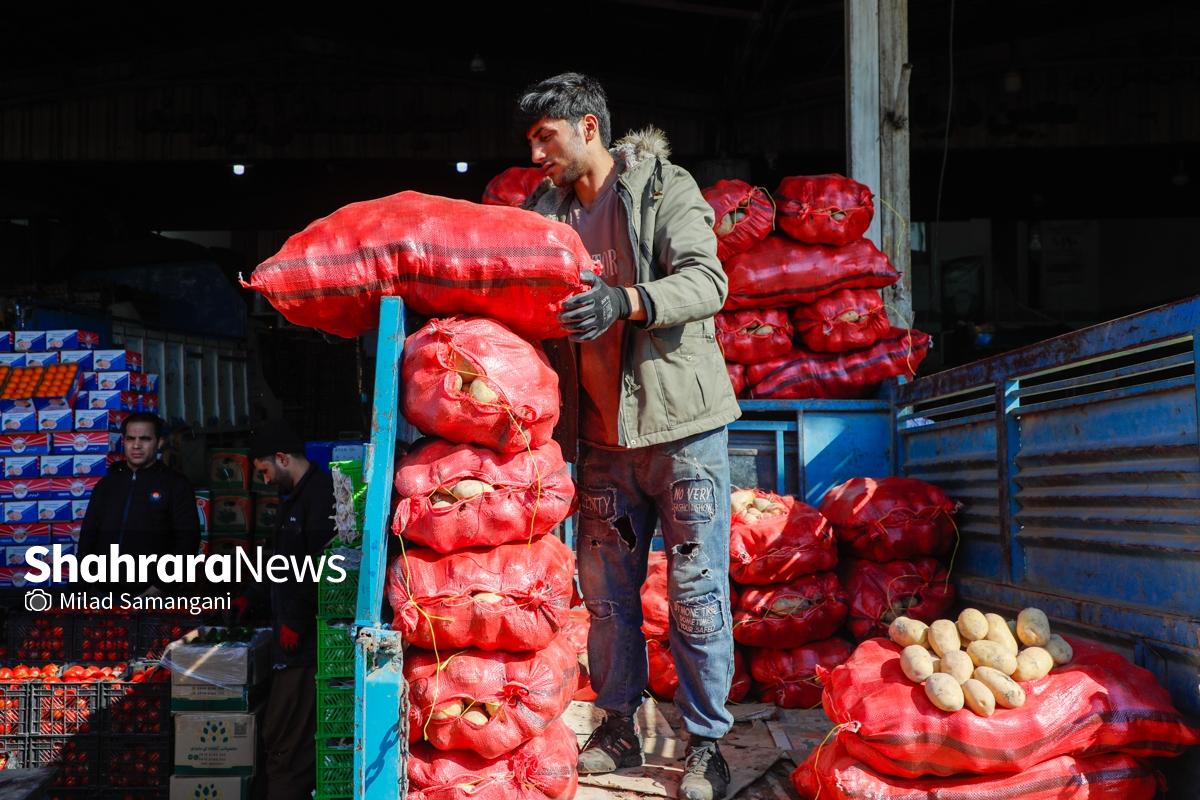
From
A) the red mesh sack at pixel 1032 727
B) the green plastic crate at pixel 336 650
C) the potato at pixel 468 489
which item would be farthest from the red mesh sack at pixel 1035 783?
the green plastic crate at pixel 336 650

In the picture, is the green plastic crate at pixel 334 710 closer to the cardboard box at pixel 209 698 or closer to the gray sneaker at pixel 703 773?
the gray sneaker at pixel 703 773

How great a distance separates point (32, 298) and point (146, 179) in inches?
319

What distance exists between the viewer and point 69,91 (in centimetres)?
1390

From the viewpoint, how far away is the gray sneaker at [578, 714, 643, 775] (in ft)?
11.0

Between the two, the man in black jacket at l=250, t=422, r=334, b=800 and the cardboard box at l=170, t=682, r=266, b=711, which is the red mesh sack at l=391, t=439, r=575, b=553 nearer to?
the man in black jacket at l=250, t=422, r=334, b=800

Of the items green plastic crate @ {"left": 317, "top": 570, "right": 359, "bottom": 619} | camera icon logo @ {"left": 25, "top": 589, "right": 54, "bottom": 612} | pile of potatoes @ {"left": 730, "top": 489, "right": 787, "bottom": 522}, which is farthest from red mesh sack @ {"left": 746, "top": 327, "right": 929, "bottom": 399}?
camera icon logo @ {"left": 25, "top": 589, "right": 54, "bottom": 612}

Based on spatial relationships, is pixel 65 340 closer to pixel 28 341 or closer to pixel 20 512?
pixel 28 341

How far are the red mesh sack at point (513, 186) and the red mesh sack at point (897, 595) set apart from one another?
314cm

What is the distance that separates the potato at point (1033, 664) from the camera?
2895 millimetres

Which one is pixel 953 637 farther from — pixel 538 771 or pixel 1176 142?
pixel 1176 142

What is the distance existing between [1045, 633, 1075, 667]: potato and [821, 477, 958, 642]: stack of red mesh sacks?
4.34ft

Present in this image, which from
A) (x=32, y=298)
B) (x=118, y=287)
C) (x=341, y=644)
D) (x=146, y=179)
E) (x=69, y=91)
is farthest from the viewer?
(x=146, y=179)

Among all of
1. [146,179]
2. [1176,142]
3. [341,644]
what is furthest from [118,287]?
[1176,142]

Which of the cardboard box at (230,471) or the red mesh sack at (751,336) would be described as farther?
the cardboard box at (230,471)
